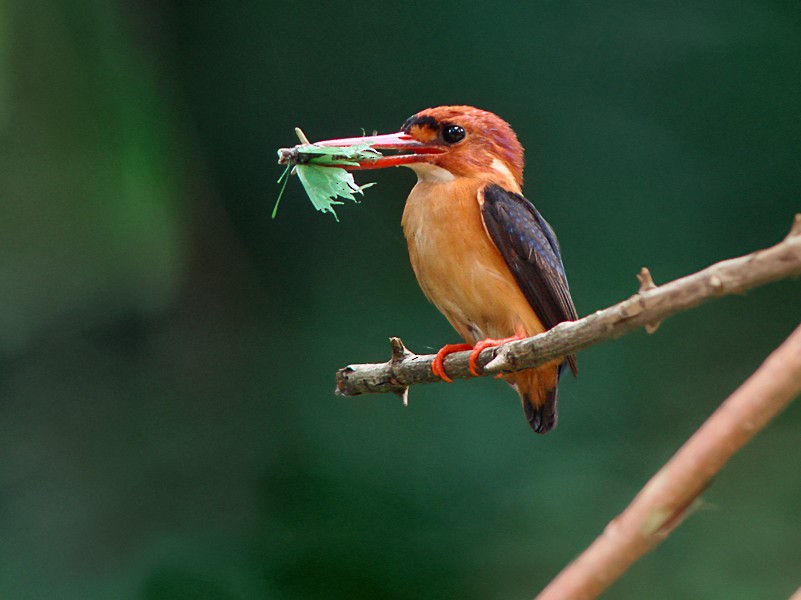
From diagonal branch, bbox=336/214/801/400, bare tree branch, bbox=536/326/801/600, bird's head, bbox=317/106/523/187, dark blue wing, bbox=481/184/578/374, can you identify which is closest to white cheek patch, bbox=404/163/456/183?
bird's head, bbox=317/106/523/187

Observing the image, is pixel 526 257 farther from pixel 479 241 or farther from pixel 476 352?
pixel 476 352

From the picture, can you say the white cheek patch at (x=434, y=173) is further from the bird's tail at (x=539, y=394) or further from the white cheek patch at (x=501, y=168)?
the bird's tail at (x=539, y=394)

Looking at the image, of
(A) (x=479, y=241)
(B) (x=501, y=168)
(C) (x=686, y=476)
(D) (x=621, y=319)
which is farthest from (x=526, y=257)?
(C) (x=686, y=476)

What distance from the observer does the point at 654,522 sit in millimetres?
495

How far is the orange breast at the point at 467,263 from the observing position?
1828 millimetres

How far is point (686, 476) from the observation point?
0.49 m

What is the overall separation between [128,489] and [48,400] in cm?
36

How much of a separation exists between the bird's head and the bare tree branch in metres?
1.42

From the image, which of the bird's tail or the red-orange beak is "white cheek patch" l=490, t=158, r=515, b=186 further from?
the bird's tail

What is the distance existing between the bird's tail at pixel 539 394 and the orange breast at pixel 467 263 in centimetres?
9

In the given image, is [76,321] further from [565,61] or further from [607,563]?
[607,563]

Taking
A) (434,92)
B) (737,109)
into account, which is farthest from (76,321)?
(737,109)

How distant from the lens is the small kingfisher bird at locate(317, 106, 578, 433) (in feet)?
5.96

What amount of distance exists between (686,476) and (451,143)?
1.47 meters
